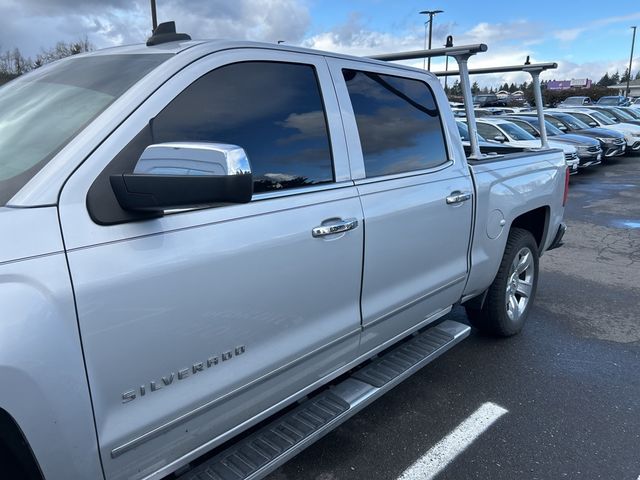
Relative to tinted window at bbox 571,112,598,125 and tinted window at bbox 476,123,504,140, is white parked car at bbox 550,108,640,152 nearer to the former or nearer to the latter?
tinted window at bbox 571,112,598,125

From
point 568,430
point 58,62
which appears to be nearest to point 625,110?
point 568,430

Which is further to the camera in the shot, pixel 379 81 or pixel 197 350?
pixel 379 81

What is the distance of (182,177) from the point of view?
1.49m

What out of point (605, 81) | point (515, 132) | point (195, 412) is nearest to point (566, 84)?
point (605, 81)

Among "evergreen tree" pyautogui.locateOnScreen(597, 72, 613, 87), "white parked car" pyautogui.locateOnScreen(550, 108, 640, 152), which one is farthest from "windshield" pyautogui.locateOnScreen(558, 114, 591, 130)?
"evergreen tree" pyautogui.locateOnScreen(597, 72, 613, 87)

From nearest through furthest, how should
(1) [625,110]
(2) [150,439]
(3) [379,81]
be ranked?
1. (2) [150,439]
2. (3) [379,81]
3. (1) [625,110]

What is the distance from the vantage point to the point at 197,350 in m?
1.79

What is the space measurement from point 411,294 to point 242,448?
48.4 inches

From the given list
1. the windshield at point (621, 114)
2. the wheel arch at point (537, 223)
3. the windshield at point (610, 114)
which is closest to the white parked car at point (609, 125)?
the windshield at point (610, 114)

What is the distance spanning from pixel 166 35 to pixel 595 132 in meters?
17.3

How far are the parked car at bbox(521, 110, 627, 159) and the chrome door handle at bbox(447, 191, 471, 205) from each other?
15.0m

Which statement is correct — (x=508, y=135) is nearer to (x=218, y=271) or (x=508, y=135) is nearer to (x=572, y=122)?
(x=572, y=122)

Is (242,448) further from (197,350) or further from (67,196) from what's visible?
(67,196)

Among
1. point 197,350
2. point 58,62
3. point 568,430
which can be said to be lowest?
point 568,430
